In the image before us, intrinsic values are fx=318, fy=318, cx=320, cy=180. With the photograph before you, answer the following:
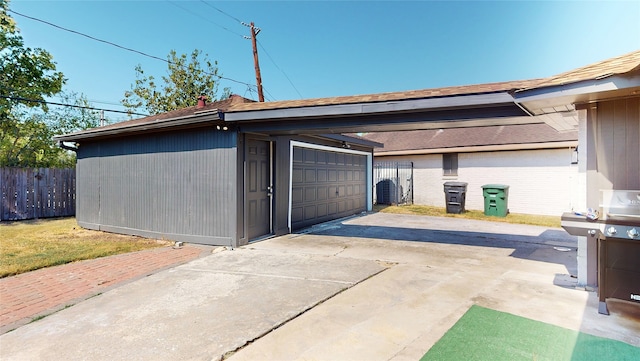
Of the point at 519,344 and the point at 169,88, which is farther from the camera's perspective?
the point at 169,88

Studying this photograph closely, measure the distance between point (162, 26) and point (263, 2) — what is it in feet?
15.9

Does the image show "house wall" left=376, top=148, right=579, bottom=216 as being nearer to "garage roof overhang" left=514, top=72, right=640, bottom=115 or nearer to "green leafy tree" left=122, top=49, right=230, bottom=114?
"garage roof overhang" left=514, top=72, right=640, bottom=115

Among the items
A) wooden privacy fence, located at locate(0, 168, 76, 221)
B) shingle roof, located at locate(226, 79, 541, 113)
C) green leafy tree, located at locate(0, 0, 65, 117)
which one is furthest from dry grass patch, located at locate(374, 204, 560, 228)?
green leafy tree, located at locate(0, 0, 65, 117)

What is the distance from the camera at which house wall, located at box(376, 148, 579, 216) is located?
11.0 metres

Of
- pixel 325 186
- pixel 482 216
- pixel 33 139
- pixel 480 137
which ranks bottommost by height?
pixel 482 216

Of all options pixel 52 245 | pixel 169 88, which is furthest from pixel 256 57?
pixel 52 245

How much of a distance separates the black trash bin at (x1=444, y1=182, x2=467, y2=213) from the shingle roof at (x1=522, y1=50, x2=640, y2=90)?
8128 mm

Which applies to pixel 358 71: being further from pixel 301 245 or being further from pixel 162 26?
pixel 301 245

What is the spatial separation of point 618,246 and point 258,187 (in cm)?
583

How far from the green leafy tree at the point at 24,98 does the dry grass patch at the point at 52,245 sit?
595cm

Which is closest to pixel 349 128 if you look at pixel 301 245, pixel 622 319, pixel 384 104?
pixel 384 104

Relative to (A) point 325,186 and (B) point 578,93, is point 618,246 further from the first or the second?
(A) point 325,186

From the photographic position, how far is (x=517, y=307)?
3.32 m

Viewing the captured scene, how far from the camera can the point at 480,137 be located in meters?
13.3
